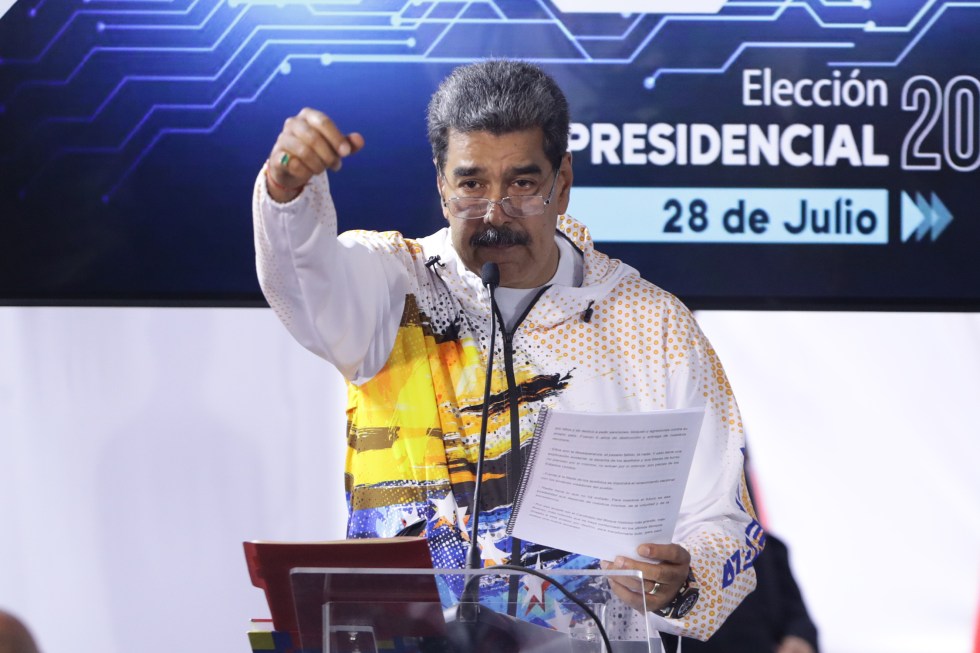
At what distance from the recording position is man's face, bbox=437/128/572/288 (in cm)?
206

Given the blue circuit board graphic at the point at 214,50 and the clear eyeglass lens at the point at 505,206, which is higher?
the blue circuit board graphic at the point at 214,50

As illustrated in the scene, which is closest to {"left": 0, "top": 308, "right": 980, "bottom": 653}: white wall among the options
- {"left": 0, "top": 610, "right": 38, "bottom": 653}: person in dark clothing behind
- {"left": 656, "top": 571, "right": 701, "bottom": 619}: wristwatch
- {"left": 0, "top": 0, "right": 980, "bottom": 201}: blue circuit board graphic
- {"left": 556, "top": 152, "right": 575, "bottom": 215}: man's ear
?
{"left": 0, "top": 610, "right": 38, "bottom": 653}: person in dark clothing behind

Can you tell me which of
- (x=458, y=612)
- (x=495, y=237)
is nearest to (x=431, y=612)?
(x=458, y=612)

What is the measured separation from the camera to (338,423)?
10.2 ft

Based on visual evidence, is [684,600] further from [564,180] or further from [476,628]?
[564,180]

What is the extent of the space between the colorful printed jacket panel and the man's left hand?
9 centimetres

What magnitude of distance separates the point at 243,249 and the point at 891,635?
2035 mm

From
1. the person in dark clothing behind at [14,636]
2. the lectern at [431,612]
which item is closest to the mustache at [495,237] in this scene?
the lectern at [431,612]

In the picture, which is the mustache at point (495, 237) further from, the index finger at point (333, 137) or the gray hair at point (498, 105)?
the index finger at point (333, 137)

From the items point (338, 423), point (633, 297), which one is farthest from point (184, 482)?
point (633, 297)

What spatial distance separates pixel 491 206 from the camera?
2.05 metres

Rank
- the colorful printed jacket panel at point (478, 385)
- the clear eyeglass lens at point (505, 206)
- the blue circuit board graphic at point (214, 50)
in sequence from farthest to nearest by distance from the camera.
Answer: the blue circuit board graphic at point (214, 50) → the clear eyeglass lens at point (505, 206) → the colorful printed jacket panel at point (478, 385)

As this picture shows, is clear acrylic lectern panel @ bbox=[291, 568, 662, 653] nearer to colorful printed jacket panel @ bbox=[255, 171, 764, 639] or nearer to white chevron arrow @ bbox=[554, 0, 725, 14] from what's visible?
colorful printed jacket panel @ bbox=[255, 171, 764, 639]

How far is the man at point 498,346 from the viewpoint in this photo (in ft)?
6.26
